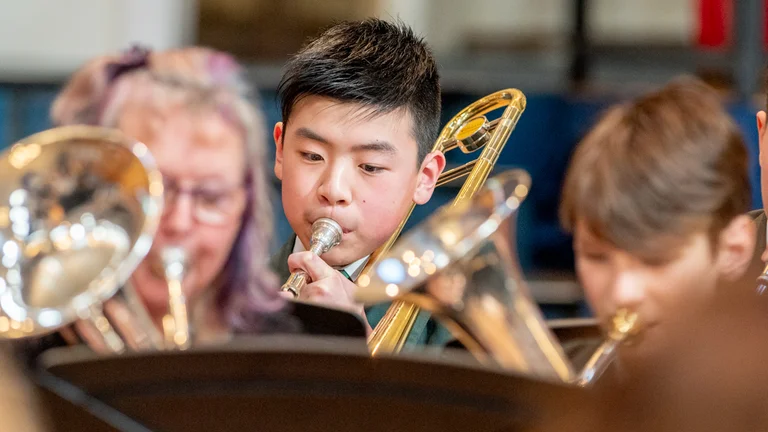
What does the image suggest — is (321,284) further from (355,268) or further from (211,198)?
(211,198)

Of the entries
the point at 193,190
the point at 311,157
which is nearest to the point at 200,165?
the point at 193,190

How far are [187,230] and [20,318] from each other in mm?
230

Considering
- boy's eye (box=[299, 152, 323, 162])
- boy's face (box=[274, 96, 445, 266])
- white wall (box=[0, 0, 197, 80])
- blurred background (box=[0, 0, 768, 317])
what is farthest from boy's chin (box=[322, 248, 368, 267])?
white wall (box=[0, 0, 197, 80])

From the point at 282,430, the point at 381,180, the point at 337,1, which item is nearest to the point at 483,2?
the point at 337,1

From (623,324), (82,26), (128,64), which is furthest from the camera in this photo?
(82,26)

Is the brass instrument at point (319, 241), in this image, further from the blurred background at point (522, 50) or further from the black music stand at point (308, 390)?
the blurred background at point (522, 50)

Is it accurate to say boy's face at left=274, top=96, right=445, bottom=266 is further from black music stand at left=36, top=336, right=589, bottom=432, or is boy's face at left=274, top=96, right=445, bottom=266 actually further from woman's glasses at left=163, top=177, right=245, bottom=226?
black music stand at left=36, top=336, right=589, bottom=432

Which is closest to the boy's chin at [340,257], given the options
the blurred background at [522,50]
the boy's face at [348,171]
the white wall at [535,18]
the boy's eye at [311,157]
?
the boy's face at [348,171]

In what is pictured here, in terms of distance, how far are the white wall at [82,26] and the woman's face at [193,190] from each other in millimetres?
2797

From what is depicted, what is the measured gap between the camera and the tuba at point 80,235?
109 centimetres

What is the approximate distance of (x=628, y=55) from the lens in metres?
4.34

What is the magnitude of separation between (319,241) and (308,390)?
345mm

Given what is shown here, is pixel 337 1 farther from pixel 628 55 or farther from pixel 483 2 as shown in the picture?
pixel 628 55

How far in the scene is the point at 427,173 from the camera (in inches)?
50.8
